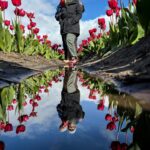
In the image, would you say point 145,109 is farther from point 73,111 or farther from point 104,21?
point 104,21

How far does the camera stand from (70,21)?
16656 millimetres

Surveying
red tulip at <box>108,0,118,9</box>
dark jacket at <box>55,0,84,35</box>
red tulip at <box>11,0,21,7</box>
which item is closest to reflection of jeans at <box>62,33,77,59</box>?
dark jacket at <box>55,0,84,35</box>

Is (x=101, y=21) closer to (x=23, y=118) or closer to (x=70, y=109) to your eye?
(x=70, y=109)

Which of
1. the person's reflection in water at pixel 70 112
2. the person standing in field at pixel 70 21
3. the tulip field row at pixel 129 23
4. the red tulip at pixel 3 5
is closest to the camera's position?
the person's reflection in water at pixel 70 112

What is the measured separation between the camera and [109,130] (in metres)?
3.27

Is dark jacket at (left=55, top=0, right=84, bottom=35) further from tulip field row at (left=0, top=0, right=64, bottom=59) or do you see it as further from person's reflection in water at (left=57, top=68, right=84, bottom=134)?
person's reflection in water at (left=57, top=68, right=84, bottom=134)

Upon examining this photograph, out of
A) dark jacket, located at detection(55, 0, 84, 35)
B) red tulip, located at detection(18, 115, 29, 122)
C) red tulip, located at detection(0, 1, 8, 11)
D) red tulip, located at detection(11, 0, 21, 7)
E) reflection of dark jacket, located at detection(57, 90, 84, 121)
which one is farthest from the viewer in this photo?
dark jacket, located at detection(55, 0, 84, 35)

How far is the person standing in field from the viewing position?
16297mm

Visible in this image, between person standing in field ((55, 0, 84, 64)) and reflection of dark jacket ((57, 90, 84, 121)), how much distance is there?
10.9 m

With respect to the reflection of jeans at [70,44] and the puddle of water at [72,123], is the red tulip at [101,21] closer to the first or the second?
the reflection of jeans at [70,44]

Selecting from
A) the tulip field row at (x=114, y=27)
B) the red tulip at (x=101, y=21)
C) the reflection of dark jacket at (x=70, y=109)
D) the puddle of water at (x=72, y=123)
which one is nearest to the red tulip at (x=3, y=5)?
the tulip field row at (x=114, y=27)

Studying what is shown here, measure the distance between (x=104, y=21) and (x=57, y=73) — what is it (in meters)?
5.72

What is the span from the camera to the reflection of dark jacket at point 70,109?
3946 millimetres

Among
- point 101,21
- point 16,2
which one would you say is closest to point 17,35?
point 16,2
